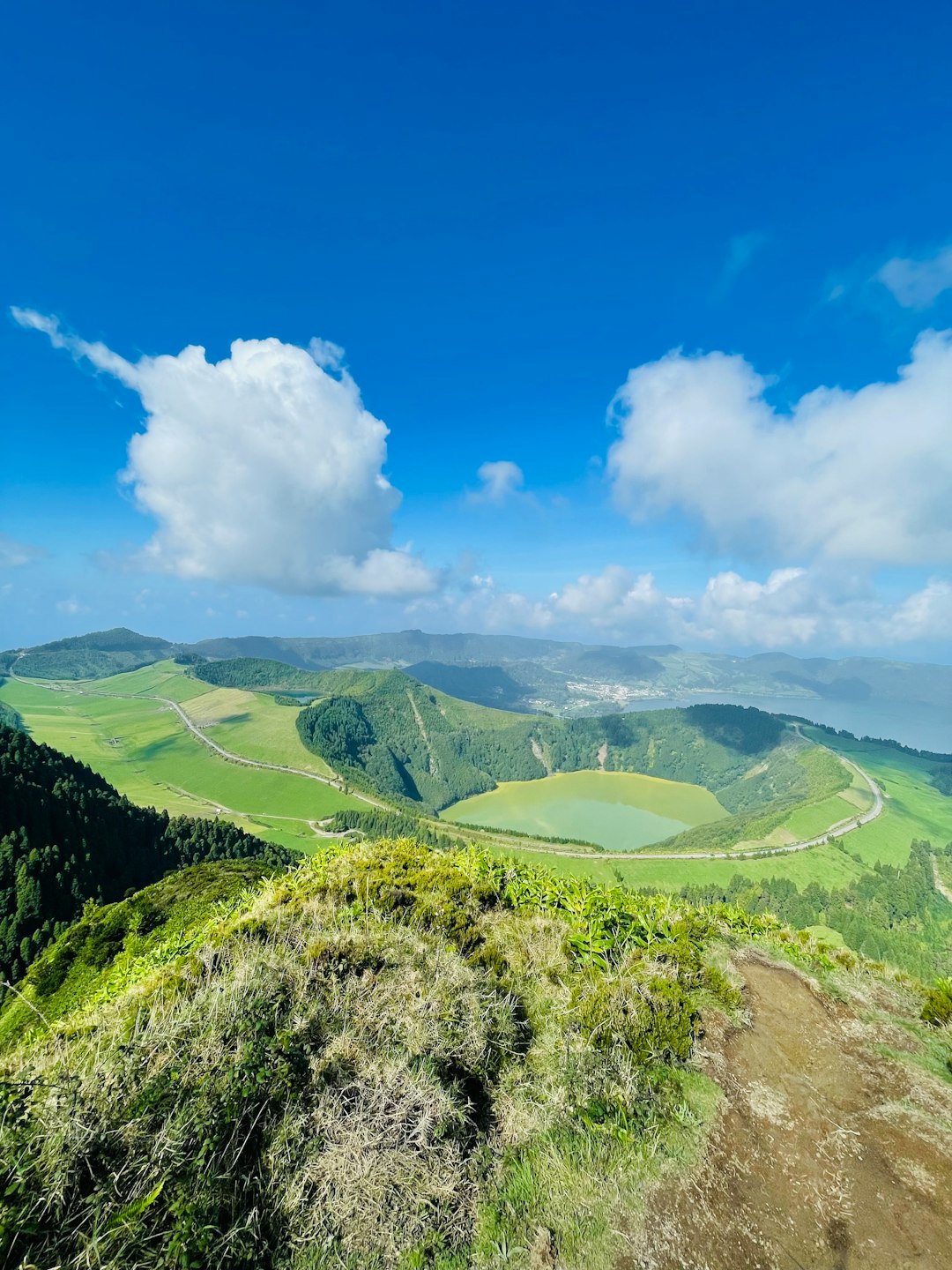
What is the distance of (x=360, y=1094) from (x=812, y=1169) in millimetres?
6637

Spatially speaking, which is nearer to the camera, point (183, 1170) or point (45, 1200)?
point (45, 1200)

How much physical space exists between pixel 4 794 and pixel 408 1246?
7168 centimetres

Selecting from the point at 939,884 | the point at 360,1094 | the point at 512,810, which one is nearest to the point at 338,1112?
the point at 360,1094

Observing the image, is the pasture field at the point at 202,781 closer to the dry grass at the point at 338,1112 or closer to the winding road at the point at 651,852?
the winding road at the point at 651,852

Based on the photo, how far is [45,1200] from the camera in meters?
4.50

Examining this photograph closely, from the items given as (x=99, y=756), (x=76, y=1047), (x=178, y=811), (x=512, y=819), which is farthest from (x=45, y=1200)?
(x=99, y=756)

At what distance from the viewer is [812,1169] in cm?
696

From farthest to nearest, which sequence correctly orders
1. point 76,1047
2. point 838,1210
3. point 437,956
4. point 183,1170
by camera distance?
point 437,956
point 76,1047
point 838,1210
point 183,1170

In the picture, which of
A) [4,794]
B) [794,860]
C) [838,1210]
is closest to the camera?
[838,1210]

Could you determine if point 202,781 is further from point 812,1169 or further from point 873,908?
point 873,908

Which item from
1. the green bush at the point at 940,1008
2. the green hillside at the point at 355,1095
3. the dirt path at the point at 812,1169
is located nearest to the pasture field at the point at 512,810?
the green bush at the point at 940,1008

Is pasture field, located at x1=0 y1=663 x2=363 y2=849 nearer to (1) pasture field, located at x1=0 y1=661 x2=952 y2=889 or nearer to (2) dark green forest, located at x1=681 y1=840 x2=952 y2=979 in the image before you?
(1) pasture field, located at x1=0 y1=661 x2=952 y2=889

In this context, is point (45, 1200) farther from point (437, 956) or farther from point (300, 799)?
point (300, 799)

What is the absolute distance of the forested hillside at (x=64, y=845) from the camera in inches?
1641
